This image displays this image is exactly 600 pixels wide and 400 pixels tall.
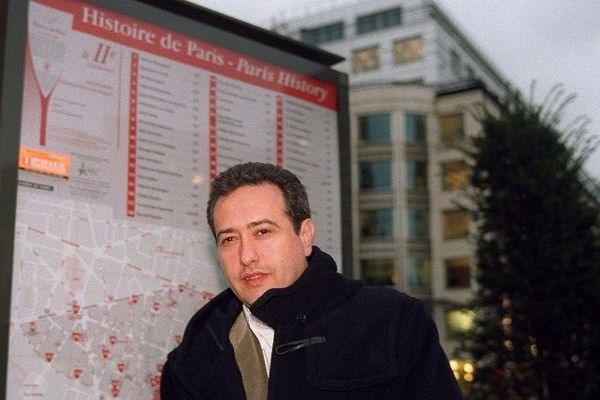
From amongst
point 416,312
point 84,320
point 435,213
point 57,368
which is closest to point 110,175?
point 84,320

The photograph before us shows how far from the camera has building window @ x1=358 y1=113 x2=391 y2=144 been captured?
40.5 metres

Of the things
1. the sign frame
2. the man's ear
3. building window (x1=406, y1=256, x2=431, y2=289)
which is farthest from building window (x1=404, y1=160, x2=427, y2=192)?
the man's ear

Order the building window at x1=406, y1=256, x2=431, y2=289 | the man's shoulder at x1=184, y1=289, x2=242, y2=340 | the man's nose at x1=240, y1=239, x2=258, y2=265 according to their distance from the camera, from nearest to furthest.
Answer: the man's nose at x1=240, y1=239, x2=258, y2=265, the man's shoulder at x1=184, y1=289, x2=242, y2=340, the building window at x1=406, y1=256, x2=431, y2=289

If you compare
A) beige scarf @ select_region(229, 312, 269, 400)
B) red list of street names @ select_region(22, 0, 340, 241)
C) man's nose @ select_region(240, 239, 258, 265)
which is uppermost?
red list of street names @ select_region(22, 0, 340, 241)

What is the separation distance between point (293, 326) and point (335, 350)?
0.18 metres

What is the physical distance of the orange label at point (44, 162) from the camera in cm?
328

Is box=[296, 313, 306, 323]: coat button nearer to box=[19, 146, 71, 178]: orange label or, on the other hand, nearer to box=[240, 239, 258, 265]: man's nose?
box=[240, 239, 258, 265]: man's nose

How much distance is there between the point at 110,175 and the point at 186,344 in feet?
3.33

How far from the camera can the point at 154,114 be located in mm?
3918

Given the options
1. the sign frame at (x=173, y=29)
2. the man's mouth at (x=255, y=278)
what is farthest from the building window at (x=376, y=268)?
the man's mouth at (x=255, y=278)

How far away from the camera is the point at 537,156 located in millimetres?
10875

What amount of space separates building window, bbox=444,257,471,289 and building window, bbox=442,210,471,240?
1288mm

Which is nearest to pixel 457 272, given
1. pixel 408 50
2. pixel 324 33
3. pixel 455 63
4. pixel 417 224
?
pixel 417 224

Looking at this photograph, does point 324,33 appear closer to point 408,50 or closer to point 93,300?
point 408,50
